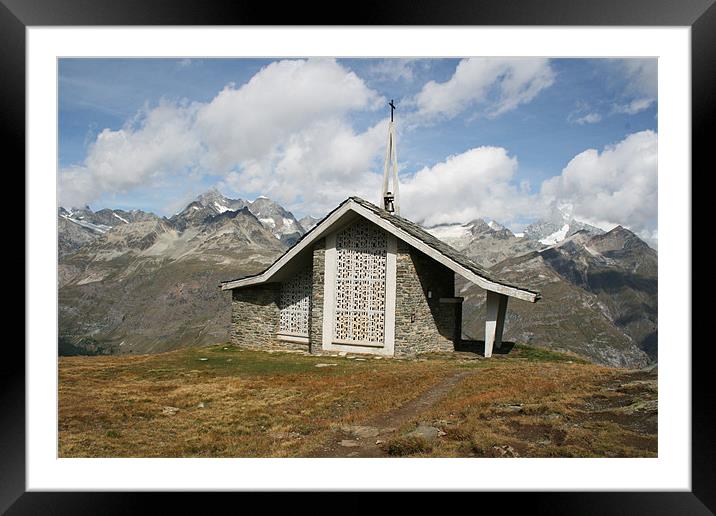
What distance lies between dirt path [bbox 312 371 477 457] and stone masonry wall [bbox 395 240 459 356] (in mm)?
6181

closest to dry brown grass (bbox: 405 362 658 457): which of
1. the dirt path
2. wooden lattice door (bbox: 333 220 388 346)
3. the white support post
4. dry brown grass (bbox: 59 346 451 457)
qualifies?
the dirt path

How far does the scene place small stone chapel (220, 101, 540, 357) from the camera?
1678 centimetres

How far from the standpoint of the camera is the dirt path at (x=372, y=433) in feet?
24.7

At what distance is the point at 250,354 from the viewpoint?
18453 millimetres

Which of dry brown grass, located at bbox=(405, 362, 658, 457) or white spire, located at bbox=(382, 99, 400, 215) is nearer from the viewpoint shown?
dry brown grass, located at bbox=(405, 362, 658, 457)

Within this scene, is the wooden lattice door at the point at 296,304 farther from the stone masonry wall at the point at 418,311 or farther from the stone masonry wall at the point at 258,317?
the stone masonry wall at the point at 418,311

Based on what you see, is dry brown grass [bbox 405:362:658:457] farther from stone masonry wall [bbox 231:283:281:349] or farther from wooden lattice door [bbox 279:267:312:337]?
stone masonry wall [bbox 231:283:281:349]
